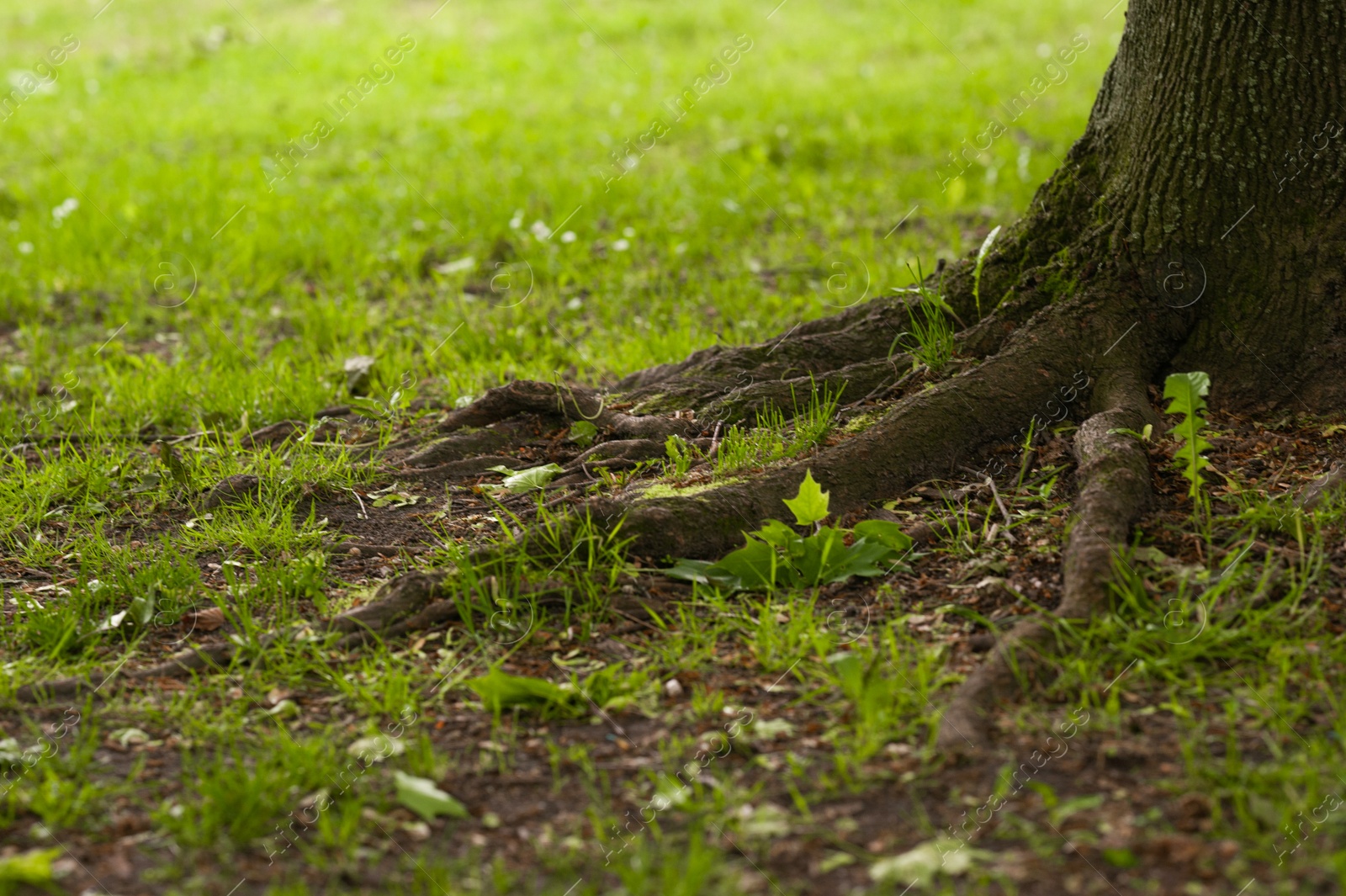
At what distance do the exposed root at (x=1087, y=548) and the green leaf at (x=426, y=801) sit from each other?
101 centimetres

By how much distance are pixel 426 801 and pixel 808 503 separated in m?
1.28

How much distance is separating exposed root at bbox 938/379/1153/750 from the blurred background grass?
1.43 meters

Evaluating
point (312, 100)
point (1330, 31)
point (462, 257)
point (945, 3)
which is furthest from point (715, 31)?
point (1330, 31)

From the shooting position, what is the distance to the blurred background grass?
5.46 metres

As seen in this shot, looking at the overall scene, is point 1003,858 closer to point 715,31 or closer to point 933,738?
point 933,738

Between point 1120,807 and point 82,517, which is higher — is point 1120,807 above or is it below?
below

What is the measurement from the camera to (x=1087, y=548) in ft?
9.40

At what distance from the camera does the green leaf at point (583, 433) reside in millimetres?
4000

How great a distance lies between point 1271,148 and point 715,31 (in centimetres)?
976

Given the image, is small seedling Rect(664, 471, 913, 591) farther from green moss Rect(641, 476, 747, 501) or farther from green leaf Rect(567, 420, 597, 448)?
green leaf Rect(567, 420, 597, 448)

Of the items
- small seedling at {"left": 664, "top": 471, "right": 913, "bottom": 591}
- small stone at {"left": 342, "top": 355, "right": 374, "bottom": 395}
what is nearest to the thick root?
small seedling at {"left": 664, "top": 471, "right": 913, "bottom": 591}

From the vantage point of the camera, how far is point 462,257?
6.73 metres

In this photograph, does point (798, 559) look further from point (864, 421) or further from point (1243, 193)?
point (1243, 193)

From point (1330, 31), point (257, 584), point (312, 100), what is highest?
point (312, 100)
